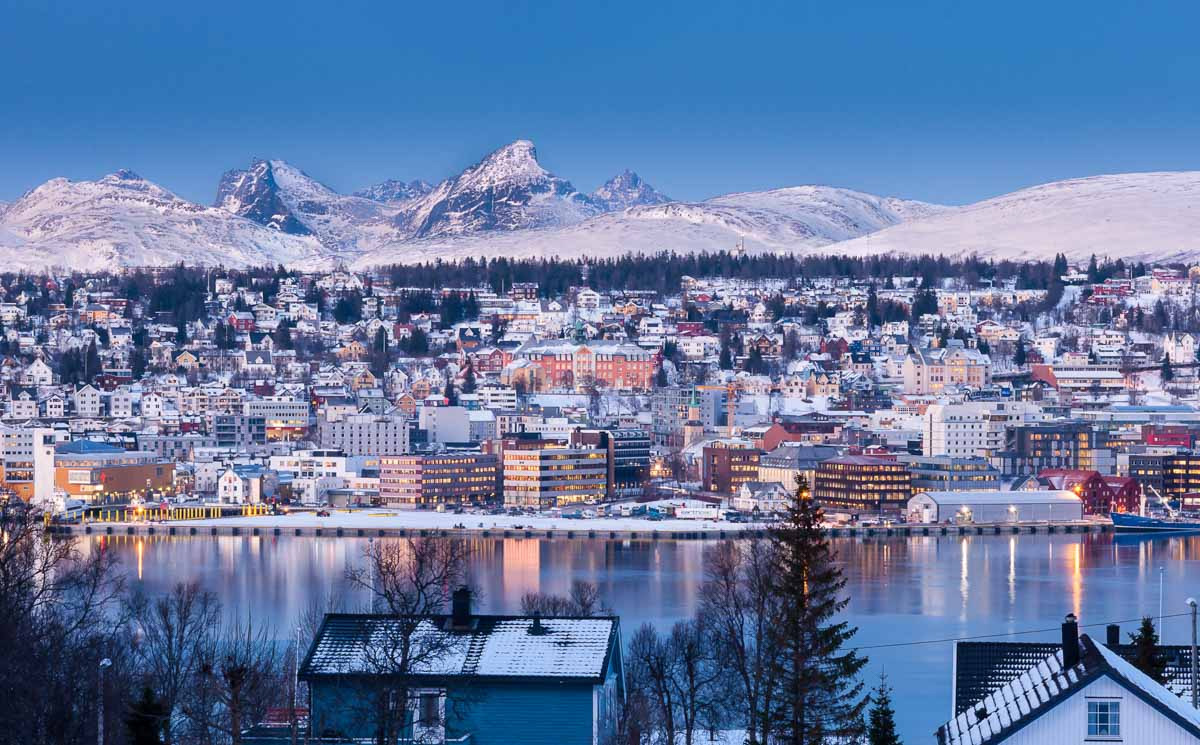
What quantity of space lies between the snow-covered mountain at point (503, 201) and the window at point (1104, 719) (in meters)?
86.3

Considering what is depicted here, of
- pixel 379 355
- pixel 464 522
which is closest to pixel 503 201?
pixel 379 355

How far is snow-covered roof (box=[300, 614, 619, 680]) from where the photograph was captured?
624 cm

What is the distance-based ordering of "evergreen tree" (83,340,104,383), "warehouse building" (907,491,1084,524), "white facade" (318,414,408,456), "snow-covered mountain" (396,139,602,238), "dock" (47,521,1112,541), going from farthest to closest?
"snow-covered mountain" (396,139,602,238) < "evergreen tree" (83,340,104,383) < "white facade" (318,414,408,456) < "warehouse building" (907,491,1084,524) < "dock" (47,521,1112,541)

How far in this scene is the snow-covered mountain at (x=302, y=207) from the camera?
10194 centimetres

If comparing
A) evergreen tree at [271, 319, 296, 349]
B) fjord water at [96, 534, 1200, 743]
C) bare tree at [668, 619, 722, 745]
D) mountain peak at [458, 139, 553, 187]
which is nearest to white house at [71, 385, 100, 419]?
evergreen tree at [271, 319, 296, 349]

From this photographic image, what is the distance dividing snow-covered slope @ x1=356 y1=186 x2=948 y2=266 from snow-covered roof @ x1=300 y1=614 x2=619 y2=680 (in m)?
61.1

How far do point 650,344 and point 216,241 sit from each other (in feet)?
135

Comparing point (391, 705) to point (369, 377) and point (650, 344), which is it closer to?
point (369, 377)

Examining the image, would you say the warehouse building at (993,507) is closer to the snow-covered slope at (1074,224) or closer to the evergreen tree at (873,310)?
the evergreen tree at (873,310)

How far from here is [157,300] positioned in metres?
54.3

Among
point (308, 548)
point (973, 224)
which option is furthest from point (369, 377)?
point (973, 224)

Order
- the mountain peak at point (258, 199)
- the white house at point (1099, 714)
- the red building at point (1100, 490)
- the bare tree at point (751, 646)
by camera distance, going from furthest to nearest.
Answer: the mountain peak at point (258, 199) → the red building at point (1100, 490) → the bare tree at point (751, 646) → the white house at point (1099, 714)

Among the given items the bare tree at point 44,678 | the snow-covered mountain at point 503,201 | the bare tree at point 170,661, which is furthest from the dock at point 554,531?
the snow-covered mountain at point 503,201

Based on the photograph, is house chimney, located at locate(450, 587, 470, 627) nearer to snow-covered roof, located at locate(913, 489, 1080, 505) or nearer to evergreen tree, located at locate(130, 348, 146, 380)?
snow-covered roof, located at locate(913, 489, 1080, 505)
